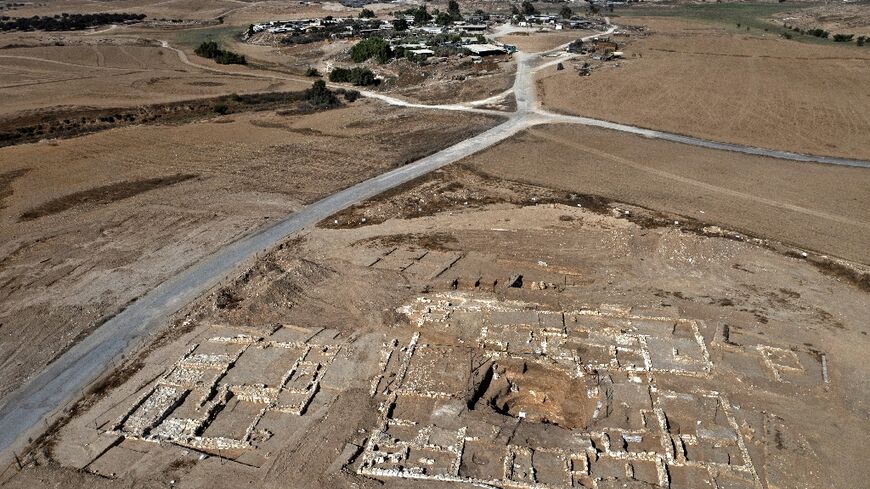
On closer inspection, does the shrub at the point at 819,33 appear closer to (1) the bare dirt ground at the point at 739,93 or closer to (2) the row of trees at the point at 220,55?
(1) the bare dirt ground at the point at 739,93

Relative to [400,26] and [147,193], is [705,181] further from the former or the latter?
[400,26]

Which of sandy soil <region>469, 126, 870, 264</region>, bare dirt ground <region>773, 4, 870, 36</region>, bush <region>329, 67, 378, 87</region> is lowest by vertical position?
sandy soil <region>469, 126, 870, 264</region>

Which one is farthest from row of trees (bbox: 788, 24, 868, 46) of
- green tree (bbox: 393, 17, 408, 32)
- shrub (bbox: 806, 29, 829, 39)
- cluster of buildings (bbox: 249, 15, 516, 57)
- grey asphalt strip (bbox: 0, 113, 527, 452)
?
grey asphalt strip (bbox: 0, 113, 527, 452)

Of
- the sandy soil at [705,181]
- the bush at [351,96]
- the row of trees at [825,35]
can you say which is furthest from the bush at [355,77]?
the row of trees at [825,35]

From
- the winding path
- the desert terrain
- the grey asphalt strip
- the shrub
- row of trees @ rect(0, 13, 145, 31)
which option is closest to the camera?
the desert terrain

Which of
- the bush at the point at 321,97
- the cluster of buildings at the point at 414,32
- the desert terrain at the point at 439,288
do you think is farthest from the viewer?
the cluster of buildings at the point at 414,32

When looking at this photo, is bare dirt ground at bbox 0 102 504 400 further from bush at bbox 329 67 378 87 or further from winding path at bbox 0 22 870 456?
bush at bbox 329 67 378 87
